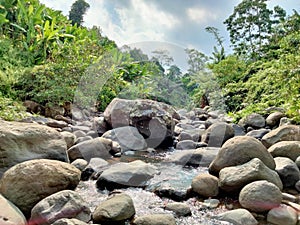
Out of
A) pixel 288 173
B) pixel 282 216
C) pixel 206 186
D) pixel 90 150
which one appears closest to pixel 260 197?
pixel 282 216

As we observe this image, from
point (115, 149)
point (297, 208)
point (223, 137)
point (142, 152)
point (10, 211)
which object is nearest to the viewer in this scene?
point (10, 211)

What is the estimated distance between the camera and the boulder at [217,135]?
22.1 ft

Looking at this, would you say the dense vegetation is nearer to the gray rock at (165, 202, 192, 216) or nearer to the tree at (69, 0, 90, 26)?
the gray rock at (165, 202, 192, 216)

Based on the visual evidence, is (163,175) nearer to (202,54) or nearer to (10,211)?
(10,211)

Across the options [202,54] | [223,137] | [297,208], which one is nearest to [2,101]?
[223,137]

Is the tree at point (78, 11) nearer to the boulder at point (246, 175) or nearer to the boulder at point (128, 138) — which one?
the boulder at point (128, 138)

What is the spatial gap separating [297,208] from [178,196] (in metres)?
1.35

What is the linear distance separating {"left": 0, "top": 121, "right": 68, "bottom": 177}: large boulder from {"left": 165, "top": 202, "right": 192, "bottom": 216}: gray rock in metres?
1.56

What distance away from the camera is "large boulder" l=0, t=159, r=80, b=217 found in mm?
3074

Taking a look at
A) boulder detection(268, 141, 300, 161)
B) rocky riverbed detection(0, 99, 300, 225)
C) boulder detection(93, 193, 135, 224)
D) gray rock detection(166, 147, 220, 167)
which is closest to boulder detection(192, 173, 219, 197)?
rocky riverbed detection(0, 99, 300, 225)

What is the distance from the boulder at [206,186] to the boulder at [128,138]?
2.72m

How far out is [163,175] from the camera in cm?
473

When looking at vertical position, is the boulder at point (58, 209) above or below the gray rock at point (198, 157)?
below

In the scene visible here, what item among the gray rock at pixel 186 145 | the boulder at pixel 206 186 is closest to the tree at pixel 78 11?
the gray rock at pixel 186 145
